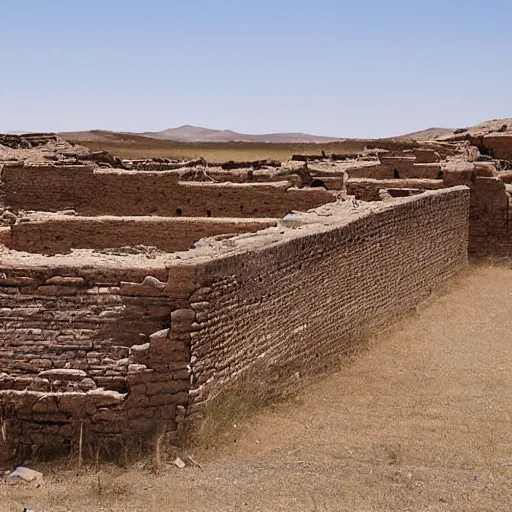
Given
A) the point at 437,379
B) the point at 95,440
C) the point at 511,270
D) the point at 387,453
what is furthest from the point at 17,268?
the point at 511,270

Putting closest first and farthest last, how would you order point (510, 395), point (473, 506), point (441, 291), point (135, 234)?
point (473, 506), point (510, 395), point (135, 234), point (441, 291)

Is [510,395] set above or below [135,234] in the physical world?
below

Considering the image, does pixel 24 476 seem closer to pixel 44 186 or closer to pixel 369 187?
pixel 44 186

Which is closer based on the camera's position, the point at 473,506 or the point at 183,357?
the point at 473,506

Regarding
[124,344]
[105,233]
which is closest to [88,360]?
[124,344]

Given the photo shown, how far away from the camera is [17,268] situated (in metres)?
7.75

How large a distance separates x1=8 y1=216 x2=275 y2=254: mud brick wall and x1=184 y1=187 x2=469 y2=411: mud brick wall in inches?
61.2

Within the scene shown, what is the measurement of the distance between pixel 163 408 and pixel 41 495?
1238 mm

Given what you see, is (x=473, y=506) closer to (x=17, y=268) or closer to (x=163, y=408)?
(x=163, y=408)

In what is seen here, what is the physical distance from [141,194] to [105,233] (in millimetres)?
3930

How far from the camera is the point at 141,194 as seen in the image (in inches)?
620

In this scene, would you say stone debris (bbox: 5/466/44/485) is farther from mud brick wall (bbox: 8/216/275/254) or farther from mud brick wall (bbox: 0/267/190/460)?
mud brick wall (bbox: 8/216/275/254)

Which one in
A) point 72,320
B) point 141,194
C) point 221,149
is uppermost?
point 141,194

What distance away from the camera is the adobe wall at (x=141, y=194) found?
14.5m
